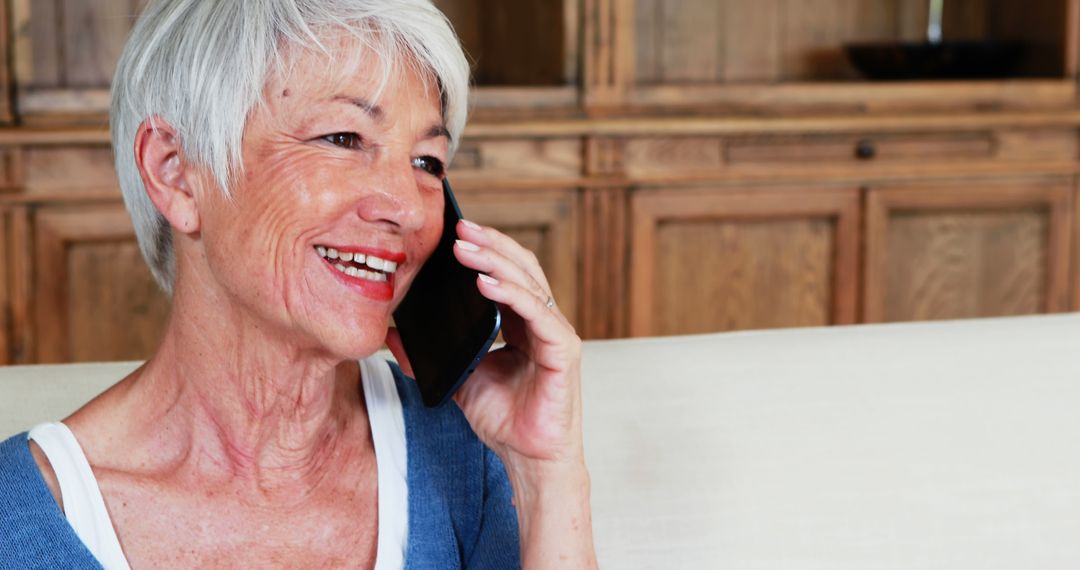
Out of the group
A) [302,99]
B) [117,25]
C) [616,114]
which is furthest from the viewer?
[117,25]

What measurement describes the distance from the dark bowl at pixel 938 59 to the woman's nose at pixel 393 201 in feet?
7.91

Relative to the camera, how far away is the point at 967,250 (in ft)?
10.3

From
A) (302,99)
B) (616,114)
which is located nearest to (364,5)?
(302,99)

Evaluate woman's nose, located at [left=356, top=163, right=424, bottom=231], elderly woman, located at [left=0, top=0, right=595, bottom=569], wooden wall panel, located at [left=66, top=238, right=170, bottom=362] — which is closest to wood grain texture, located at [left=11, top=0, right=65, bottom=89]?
wooden wall panel, located at [left=66, top=238, right=170, bottom=362]

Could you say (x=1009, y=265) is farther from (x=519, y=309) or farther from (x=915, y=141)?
(x=519, y=309)

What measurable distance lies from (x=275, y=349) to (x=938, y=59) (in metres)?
2.51

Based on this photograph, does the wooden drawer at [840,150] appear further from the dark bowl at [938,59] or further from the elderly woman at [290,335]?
the elderly woman at [290,335]

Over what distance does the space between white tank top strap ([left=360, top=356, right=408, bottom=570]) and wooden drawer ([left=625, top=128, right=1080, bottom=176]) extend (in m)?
1.72

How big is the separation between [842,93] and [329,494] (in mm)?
2160

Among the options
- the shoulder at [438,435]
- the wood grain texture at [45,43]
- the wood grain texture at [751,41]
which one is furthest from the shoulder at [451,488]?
the wood grain texture at [751,41]

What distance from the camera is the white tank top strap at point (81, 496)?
994 millimetres

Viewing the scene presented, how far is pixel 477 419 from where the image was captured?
1149 millimetres

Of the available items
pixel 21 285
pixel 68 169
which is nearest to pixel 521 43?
pixel 68 169

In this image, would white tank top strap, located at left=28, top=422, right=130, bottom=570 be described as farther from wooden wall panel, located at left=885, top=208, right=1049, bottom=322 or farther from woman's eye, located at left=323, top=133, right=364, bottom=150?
wooden wall panel, located at left=885, top=208, right=1049, bottom=322
